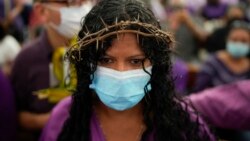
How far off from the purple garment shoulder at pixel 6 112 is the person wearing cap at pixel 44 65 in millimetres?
141

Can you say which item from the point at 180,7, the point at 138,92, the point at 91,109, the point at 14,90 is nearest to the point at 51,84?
the point at 14,90

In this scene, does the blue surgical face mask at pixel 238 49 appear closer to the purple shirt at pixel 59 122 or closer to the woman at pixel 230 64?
the woman at pixel 230 64

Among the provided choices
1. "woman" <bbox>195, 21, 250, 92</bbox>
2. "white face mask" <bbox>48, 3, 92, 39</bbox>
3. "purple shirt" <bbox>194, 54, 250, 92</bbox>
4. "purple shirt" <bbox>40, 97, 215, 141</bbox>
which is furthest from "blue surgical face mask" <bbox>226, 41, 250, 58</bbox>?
"purple shirt" <bbox>40, 97, 215, 141</bbox>

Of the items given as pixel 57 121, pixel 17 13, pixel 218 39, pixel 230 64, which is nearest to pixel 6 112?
pixel 57 121

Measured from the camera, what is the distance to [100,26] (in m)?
1.87

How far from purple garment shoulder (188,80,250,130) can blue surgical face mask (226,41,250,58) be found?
1920mm

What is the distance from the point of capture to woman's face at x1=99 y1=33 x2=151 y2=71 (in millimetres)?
1847

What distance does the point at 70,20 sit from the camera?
271cm

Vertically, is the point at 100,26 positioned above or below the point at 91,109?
above

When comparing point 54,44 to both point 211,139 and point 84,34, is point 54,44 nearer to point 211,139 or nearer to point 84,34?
point 84,34

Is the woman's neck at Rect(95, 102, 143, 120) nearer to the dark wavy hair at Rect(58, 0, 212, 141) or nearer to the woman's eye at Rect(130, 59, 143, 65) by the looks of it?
the dark wavy hair at Rect(58, 0, 212, 141)

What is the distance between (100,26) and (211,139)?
0.70 m

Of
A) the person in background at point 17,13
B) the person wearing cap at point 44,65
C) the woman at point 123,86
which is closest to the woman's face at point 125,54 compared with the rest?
the woman at point 123,86

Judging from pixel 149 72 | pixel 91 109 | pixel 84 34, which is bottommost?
pixel 91 109
